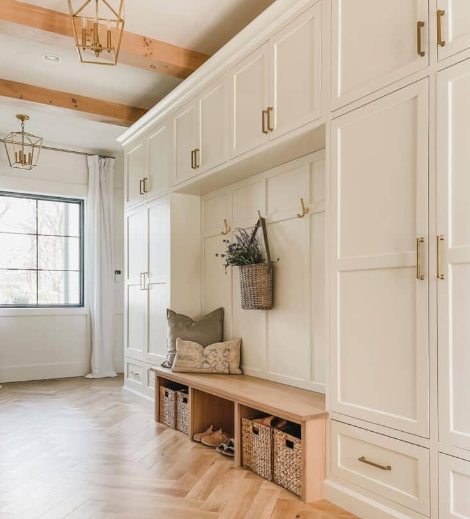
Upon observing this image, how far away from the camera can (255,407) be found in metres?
2.81

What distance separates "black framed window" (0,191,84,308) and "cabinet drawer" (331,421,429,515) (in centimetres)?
461

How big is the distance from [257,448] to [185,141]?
2343 millimetres

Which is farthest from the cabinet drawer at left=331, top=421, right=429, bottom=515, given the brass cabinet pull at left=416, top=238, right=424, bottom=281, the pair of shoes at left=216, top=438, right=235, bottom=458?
the pair of shoes at left=216, top=438, right=235, bottom=458

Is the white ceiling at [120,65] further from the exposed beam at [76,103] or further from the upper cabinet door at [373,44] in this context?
the upper cabinet door at [373,44]

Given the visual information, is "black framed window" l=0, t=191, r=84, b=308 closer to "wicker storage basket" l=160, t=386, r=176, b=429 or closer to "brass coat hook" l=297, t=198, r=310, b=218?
"wicker storage basket" l=160, t=386, r=176, b=429

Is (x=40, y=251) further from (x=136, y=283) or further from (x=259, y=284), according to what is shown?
(x=259, y=284)

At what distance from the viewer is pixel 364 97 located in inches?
91.1

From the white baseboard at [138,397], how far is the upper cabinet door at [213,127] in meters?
2.05

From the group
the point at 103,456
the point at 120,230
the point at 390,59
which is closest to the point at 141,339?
the point at 103,456

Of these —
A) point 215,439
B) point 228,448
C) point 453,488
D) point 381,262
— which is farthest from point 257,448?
point 381,262

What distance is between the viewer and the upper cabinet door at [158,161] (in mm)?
4320

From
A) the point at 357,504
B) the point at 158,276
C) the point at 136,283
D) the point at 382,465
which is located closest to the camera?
the point at 382,465

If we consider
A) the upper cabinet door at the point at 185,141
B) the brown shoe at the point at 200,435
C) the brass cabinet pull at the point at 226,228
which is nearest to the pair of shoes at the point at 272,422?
the brown shoe at the point at 200,435

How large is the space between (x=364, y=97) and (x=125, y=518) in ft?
7.13
